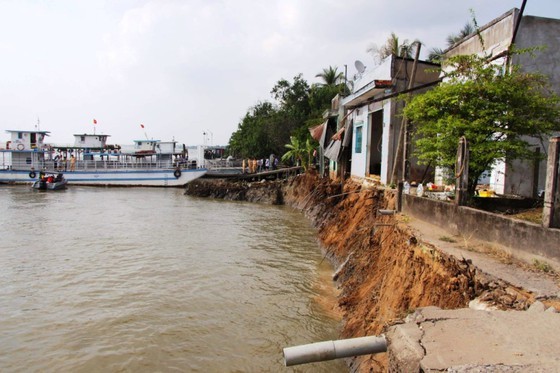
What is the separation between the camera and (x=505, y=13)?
9.35 m

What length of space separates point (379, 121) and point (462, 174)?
941cm

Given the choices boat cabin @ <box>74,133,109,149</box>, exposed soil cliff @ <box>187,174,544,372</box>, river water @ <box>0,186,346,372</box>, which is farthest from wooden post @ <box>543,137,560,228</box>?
boat cabin @ <box>74,133,109,149</box>

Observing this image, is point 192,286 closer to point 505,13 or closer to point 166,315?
point 166,315

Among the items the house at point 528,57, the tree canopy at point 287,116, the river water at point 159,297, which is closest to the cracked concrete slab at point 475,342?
the river water at point 159,297

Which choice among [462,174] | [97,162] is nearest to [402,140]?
[462,174]

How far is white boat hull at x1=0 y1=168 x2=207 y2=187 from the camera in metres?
34.8

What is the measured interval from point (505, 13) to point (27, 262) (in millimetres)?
14066

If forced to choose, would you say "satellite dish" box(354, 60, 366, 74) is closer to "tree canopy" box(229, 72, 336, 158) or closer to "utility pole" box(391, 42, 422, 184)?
"utility pole" box(391, 42, 422, 184)

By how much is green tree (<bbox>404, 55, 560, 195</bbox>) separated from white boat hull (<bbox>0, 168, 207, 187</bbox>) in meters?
29.3

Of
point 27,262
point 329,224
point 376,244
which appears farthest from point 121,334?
point 329,224

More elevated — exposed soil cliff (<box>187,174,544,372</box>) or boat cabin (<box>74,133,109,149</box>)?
boat cabin (<box>74,133,109,149</box>)

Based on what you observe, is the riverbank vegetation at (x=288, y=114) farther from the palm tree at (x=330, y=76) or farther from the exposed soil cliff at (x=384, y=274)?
the exposed soil cliff at (x=384, y=274)

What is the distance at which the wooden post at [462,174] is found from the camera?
665cm

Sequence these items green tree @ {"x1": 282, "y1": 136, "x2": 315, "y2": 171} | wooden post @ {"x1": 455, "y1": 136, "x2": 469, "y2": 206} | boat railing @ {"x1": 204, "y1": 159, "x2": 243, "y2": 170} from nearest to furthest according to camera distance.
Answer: wooden post @ {"x1": 455, "y1": 136, "x2": 469, "y2": 206} < green tree @ {"x1": 282, "y1": 136, "x2": 315, "y2": 171} < boat railing @ {"x1": 204, "y1": 159, "x2": 243, "y2": 170}
